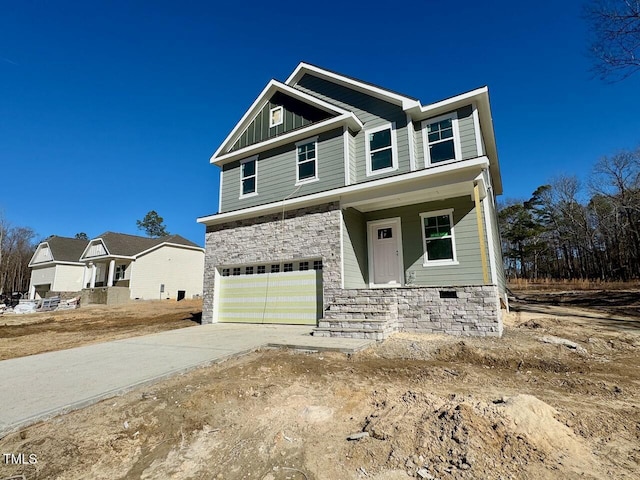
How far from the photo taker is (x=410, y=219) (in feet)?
33.3

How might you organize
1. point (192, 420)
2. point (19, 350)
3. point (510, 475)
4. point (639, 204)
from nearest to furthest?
Answer: point (510, 475) → point (192, 420) → point (19, 350) → point (639, 204)

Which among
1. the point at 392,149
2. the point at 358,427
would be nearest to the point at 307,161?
the point at 392,149

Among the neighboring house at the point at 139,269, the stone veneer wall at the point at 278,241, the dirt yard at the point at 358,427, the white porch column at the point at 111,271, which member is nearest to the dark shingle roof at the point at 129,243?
the neighboring house at the point at 139,269

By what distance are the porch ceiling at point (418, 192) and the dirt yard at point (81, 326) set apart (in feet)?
26.4

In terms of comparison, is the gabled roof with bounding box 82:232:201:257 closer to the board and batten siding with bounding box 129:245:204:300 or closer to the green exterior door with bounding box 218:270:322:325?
the board and batten siding with bounding box 129:245:204:300

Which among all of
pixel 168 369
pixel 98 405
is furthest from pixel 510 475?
pixel 168 369

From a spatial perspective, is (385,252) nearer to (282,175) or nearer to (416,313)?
(416,313)

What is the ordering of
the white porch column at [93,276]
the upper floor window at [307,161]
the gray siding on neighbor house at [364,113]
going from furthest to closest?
the white porch column at [93,276], the upper floor window at [307,161], the gray siding on neighbor house at [364,113]

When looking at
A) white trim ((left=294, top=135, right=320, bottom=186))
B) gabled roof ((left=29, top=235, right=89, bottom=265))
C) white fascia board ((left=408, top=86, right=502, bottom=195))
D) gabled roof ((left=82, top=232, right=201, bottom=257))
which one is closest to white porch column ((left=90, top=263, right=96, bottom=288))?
gabled roof ((left=82, top=232, right=201, bottom=257))

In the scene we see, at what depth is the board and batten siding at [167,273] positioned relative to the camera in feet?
85.4

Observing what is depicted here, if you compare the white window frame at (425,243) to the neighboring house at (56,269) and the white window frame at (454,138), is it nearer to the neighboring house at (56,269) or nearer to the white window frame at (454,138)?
the white window frame at (454,138)

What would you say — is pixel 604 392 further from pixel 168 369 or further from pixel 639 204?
pixel 639 204

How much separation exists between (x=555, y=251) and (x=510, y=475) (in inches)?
1772

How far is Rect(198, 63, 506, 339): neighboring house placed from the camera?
8.20 meters
